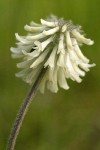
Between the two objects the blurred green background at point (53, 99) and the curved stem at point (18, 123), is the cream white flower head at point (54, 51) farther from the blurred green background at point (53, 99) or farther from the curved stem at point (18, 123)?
the blurred green background at point (53, 99)

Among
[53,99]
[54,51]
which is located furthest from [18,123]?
[53,99]

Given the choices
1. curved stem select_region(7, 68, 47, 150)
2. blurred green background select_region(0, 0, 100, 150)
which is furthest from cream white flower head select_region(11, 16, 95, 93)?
blurred green background select_region(0, 0, 100, 150)

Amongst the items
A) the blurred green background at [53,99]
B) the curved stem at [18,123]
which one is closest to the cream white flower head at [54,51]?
the curved stem at [18,123]

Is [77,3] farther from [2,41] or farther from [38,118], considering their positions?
[38,118]

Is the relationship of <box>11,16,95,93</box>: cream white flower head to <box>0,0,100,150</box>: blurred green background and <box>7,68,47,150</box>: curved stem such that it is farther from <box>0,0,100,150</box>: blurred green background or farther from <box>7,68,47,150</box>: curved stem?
<box>0,0,100,150</box>: blurred green background

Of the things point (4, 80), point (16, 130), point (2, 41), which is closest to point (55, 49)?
point (16, 130)

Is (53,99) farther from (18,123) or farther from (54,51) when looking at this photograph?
(18,123)

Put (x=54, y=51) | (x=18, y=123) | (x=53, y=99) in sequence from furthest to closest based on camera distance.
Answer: (x=53, y=99), (x=54, y=51), (x=18, y=123)
